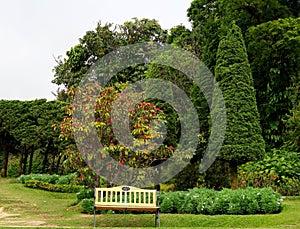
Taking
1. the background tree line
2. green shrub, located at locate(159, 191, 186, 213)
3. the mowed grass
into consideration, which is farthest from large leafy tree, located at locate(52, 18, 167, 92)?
green shrub, located at locate(159, 191, 186, 213)

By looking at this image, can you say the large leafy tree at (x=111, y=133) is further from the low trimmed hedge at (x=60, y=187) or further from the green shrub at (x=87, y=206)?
the low trimmed hedge at (x=60, y=187)

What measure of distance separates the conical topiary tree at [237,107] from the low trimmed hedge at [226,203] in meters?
2.54

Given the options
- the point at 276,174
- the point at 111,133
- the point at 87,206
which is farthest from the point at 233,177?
the point at 87,206

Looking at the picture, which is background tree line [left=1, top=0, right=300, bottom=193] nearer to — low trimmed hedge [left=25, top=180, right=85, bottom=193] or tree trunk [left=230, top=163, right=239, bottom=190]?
tree trunk [left=230, top=163, right=239, bottom=190]

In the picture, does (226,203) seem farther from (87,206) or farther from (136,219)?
(87,206)

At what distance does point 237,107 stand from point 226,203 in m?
4.14

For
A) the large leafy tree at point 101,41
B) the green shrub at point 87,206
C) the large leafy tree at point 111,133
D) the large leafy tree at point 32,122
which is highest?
the large leafy tree at point 101,41

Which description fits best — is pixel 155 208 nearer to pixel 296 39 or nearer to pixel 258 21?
pixel 296 39

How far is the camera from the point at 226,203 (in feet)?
30.3

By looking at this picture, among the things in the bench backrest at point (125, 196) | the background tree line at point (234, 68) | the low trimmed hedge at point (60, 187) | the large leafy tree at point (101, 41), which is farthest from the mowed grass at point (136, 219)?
the large leafy tree at point (101, 41)

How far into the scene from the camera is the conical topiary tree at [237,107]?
12.2 metres

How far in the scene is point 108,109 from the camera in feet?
33.7

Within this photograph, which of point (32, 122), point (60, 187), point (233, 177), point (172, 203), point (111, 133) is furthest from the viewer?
point (32, 122)

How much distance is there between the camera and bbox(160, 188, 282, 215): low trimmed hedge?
9.03 meters
